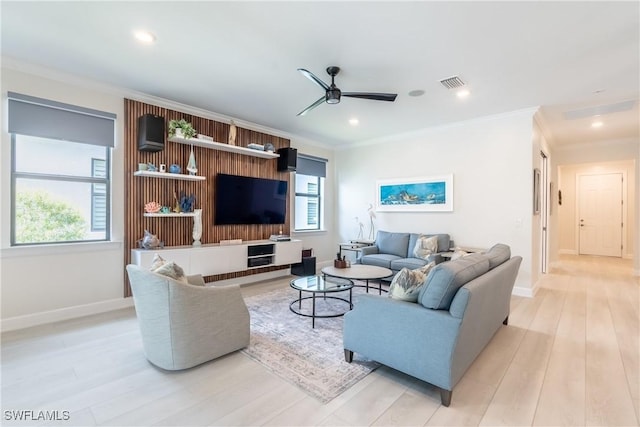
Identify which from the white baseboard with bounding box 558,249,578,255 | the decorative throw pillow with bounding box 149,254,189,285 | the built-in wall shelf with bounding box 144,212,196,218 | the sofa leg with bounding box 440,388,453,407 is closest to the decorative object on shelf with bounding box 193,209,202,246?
the built-in wall shelf with bounding box 144,212,196,218

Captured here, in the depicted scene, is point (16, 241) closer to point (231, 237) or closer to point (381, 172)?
point (231, 237)

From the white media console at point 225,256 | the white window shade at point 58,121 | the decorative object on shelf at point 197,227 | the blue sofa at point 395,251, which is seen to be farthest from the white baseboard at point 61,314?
the blue sofa at point 395,251

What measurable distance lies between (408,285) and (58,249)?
388 cm

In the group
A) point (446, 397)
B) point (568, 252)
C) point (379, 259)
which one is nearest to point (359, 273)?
point (379, 259)

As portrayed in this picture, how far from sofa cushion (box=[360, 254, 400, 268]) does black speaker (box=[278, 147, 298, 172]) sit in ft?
7.08

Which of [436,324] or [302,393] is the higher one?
[436,324]

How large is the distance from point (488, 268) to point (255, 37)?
9.39ft

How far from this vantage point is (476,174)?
4.98 metres

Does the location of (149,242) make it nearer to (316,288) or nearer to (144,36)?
(316,288)

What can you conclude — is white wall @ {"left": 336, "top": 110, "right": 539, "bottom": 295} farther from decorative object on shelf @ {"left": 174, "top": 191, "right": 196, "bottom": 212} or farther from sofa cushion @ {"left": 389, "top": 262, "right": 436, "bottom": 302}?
decorative object on shelf @ {"left": 174, "top": 191, "right": 196, "bottom": 212}

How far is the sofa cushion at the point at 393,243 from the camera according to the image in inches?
212

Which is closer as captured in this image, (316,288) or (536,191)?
(316,288)

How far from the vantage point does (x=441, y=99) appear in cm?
411

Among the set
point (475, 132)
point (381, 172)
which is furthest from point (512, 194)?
point (381, 172)
